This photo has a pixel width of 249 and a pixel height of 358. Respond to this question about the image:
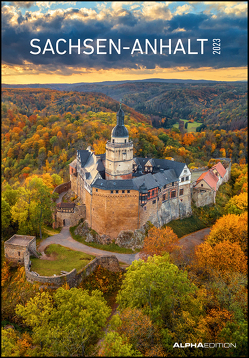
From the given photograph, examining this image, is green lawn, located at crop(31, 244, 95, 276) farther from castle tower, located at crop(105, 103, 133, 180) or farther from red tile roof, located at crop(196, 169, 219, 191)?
red tile roof, located at crop(196, 169, 219, 191)

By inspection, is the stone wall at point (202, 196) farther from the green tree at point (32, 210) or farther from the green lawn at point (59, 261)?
the green tree at point (32, 210)

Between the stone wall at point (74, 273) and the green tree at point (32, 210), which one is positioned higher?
the green tree at point (32, 210)

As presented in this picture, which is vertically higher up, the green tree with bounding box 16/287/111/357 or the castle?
the castle

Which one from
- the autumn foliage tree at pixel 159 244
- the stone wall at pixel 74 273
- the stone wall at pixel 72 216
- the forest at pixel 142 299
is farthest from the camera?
the stone wall at pixel 72 216

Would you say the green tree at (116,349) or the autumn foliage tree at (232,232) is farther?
the autumn foliage tree at (232,232)

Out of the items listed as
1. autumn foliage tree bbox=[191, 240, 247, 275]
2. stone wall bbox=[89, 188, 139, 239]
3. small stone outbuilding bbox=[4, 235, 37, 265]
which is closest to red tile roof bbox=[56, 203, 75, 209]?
stone wall bbox=[89, 188, 139, 239]

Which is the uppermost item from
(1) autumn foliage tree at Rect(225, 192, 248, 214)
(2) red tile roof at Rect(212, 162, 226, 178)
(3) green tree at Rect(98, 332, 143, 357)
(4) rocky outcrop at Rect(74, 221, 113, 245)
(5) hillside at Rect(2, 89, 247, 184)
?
(5) hillside at Rect(2, 89, 247, 184)

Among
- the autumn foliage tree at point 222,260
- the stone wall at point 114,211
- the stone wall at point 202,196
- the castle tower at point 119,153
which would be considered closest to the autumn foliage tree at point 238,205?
the stone wall at point 202,196

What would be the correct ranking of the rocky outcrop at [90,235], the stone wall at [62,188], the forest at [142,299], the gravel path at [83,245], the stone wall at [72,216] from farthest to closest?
the stone wall at [62,188], the stone wall at [72,216], the rocky outcrop at [90,235], the gravel path at [83,245], the forest at [142,299]
